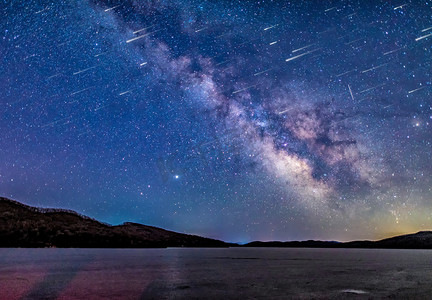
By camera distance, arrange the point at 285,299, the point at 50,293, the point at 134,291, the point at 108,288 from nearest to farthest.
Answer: the point at 285,299, the point at 50,293, the point at 134,291, the point at 108,288

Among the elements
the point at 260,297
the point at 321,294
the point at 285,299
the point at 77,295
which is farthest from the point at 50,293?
the point at 321,294

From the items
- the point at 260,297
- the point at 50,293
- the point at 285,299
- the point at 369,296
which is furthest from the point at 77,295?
the point at 369,296

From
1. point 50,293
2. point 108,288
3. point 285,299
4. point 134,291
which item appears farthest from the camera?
point 108,288

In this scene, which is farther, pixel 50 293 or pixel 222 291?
pixel 222 291

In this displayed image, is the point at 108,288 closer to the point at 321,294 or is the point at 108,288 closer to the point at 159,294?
the point at 159,294

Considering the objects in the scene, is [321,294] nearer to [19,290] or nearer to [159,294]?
[159,294]

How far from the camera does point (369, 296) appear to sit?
1947cm

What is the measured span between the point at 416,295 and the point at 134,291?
18190 millimetres

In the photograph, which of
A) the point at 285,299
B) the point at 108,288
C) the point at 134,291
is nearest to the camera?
the point at 285,299

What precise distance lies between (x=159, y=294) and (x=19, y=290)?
891 centimetres

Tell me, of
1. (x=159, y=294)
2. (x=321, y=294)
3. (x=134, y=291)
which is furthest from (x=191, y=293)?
(x=321, y=294)

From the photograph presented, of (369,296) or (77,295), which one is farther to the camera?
(369,296)

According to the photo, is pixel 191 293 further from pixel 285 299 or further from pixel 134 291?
pixel 285 299

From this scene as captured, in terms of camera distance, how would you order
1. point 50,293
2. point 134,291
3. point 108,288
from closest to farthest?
point 50,293, point 134,291, point 108,288
